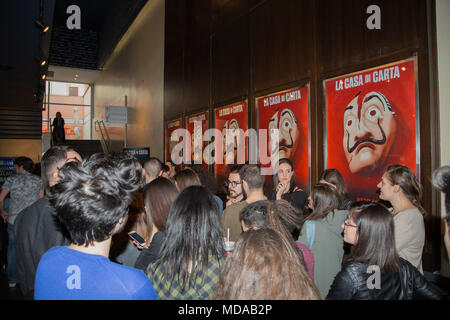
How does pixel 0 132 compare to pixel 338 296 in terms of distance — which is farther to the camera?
pixel 0 132

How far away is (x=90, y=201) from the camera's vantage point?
3.64 ft

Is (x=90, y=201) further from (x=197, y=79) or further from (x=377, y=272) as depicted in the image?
(x=197, y=79)

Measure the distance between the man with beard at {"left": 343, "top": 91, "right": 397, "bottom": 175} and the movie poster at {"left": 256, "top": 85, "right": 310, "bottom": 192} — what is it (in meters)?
0.67

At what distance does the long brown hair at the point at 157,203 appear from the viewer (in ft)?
6.80

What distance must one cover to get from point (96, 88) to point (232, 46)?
14.4 m

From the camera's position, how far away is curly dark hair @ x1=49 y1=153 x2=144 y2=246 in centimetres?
110

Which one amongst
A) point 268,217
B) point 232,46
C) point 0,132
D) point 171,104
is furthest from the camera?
point 0,132

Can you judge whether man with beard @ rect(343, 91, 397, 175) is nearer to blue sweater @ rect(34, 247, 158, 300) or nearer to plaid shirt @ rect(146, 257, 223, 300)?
plaid shirt @ rect(146, 257, 223, 300)

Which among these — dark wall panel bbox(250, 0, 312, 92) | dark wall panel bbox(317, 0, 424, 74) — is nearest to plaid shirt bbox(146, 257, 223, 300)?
dark wall panel bbox(317, 0, 424, 74)

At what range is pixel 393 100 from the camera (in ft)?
10.6

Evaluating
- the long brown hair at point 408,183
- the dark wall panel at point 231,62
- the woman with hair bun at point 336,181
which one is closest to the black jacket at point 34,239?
the long brown hair at point 408,183

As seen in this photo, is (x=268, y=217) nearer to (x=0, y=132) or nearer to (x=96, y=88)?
(x=0, y=132)
